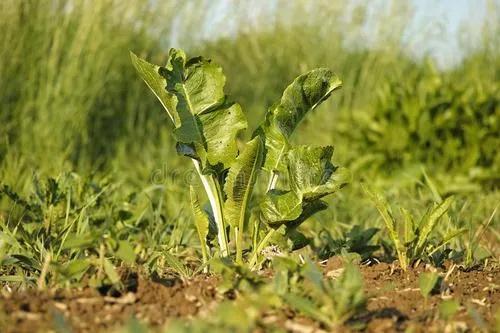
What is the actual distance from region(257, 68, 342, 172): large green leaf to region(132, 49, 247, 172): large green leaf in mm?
89

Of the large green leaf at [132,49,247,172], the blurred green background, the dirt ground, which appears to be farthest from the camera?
the blurred green background

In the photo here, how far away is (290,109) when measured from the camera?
222 cm

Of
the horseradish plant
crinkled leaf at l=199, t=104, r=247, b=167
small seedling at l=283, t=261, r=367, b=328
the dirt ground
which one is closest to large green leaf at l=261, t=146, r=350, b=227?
the horseradish plant

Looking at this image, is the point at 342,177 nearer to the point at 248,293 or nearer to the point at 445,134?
the point at 248,293

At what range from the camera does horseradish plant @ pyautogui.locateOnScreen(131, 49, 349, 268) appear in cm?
212

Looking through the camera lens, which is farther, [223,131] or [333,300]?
[223,131]

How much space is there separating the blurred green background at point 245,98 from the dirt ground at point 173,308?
5.30ft

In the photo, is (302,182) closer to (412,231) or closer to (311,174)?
(311,174)

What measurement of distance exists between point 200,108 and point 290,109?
0.25m

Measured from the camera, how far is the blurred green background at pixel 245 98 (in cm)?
469

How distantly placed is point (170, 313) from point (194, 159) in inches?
27.5

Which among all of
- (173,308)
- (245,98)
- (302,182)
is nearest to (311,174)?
(302,182)

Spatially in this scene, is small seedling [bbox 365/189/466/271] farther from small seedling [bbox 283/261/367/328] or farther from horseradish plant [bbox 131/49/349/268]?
small seedling [bbox 283/261/367/328]

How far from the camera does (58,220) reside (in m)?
2.80
